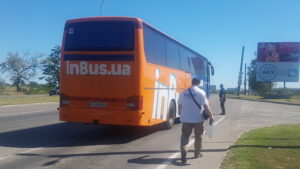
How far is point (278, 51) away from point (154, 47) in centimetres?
4788

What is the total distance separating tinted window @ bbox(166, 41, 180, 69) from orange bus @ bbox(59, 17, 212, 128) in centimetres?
227

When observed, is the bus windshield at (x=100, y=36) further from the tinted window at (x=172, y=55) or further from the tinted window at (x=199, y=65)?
the tinted window at (x=199, y=65)

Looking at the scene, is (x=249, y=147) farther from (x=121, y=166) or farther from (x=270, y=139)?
(x=121, y=166)

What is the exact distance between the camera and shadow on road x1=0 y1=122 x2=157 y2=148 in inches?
401

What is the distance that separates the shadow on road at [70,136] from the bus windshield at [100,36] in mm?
2792

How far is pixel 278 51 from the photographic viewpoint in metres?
55.2

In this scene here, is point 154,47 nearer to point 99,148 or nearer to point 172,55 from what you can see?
point 172,55

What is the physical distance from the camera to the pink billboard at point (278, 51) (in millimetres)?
55000

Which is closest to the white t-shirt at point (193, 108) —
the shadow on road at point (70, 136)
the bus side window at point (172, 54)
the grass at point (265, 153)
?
the grass at point (265, 153)

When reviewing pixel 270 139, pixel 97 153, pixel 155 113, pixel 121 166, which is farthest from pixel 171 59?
pixel 121 166

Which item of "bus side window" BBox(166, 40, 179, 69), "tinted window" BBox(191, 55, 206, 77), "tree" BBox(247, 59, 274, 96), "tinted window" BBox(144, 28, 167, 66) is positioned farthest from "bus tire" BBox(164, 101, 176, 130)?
"tree" BBox(247, 59, 274, 96)

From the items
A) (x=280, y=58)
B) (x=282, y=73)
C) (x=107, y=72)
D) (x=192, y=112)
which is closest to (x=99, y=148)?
(x=107, y=72)

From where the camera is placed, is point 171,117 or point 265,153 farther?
point 171,117

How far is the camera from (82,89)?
425 inches
